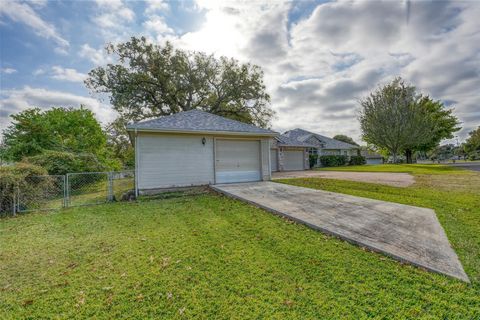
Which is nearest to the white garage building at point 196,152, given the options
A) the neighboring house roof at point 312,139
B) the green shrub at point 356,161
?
the neighboring house roof at point 312,139

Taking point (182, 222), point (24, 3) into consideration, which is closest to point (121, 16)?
point (24, 3)

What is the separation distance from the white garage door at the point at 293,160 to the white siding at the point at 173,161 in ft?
44.6

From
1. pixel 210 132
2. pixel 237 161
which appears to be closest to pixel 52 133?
pixel 210 132

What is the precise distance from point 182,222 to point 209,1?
8222mm

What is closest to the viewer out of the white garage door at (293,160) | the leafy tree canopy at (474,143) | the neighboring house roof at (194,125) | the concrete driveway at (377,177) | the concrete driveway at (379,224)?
A: the concrete driveway at (379,224)

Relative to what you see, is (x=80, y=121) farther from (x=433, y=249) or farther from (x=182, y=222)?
(x=433, y=249)

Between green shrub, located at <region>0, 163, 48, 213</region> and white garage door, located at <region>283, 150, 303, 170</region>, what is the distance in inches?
723

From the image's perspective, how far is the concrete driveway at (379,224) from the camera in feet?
10.1

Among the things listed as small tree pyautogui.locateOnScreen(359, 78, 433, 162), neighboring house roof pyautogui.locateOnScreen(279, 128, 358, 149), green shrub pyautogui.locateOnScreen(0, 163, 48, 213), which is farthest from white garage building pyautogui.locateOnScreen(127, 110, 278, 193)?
small tree pyautogui.locateOnScreen(359, 78, 433, 162)

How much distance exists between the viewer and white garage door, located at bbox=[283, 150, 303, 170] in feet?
72.3

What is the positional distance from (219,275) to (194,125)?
7640 mm

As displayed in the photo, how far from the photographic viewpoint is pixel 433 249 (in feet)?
10.9

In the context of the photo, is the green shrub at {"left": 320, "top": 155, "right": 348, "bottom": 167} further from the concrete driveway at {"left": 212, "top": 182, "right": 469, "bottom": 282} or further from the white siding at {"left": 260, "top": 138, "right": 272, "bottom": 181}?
the concrete driveway at {"left": 212, "top": 182, "right": 469, "bottom": 282}

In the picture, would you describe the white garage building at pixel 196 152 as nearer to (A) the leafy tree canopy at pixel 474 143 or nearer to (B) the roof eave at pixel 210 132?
(B) the roof eave at pixel 210 132
